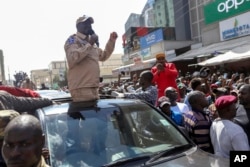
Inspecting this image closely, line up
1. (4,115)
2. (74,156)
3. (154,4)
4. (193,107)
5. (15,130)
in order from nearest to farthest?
(15,130), (4,115), (74,156), (193,107), (154,4)

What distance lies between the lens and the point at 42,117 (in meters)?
3.09

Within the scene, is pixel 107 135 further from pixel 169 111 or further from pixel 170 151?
pixel 169 111

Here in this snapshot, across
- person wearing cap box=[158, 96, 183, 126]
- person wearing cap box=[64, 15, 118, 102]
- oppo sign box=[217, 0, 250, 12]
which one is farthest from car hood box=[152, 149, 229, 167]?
oppo sign box=[217, 0, 250, 12]

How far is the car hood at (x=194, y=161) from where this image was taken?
8.79ft

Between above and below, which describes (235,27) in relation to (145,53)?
above

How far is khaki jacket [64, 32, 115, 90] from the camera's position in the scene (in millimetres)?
3504

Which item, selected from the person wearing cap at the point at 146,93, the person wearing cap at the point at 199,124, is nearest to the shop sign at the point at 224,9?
the person wearing cap at the point at 146,93

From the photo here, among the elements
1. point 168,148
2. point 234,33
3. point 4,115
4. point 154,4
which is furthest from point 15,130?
point 154,4

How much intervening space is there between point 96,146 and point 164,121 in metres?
0.86

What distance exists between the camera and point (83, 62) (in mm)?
3664

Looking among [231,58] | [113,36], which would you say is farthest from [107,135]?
[231,58]

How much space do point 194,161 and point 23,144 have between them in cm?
150

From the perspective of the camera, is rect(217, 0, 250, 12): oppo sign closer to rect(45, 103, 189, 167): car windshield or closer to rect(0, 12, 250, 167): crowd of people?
rect(0, 12, 250, 167): crowd of people

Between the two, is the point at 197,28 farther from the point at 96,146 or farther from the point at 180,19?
the point at 96,146
